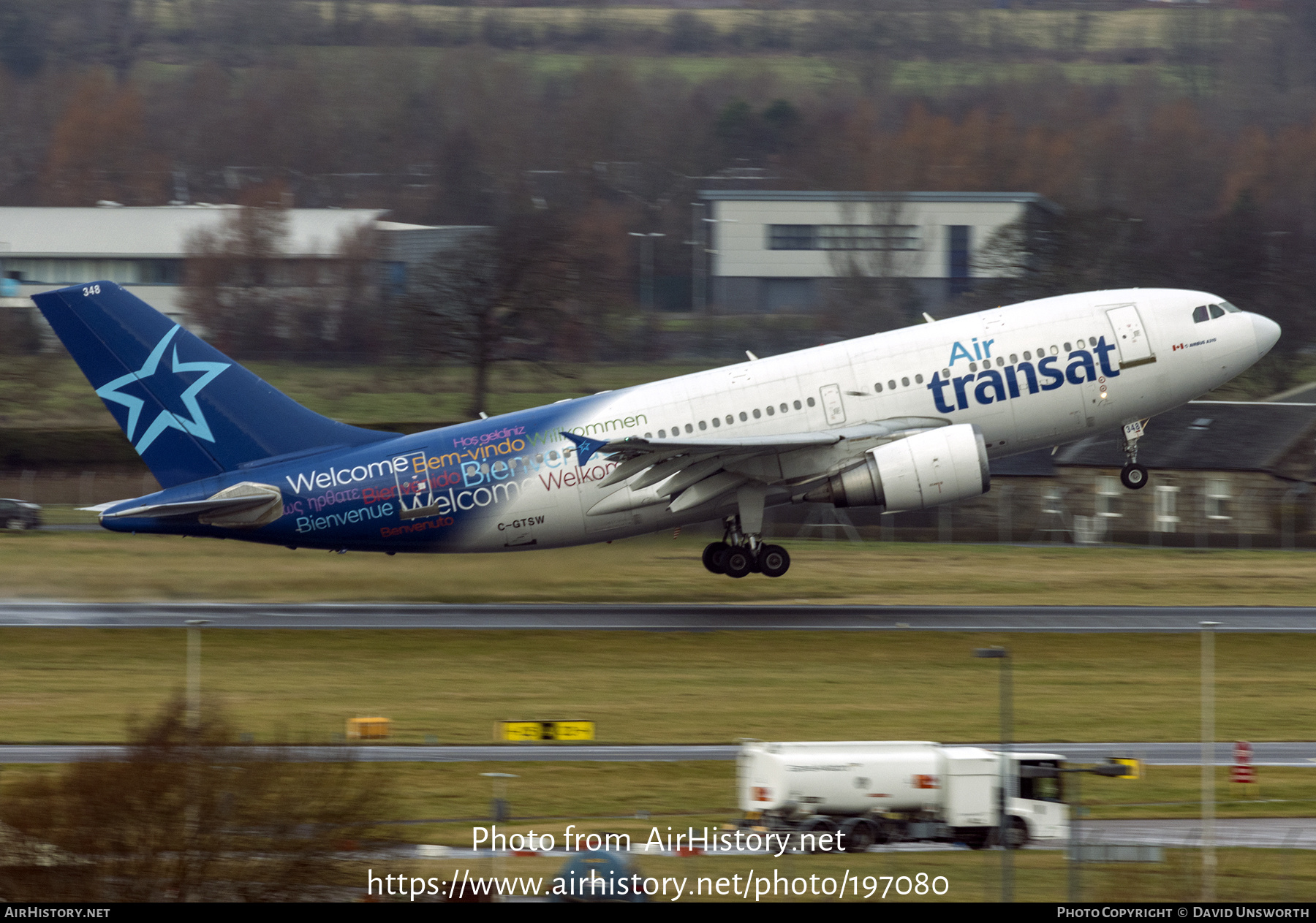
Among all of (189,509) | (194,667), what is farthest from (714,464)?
(194,667)

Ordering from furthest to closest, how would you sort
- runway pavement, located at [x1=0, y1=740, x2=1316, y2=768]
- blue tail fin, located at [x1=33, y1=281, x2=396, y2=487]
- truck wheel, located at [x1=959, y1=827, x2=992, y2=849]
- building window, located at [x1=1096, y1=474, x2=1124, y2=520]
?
building window, located at [x1=1096, y1=474, x2=1124, y2=520] → blue tail fin, located at [x1=33, y1=281, x2=396, y2=487] → runway pavement, located at [x1=0, y1=740, x2=1316, y2=768] → truck wheel, located at [x1=959, y1=827, x2=992, y2=849]

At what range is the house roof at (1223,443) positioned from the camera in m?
65.2

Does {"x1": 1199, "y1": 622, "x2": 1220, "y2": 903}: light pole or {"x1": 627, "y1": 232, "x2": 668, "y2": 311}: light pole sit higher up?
{"x1": 627, "y1": 232, "x2": 668, "y2": 311}: light pole

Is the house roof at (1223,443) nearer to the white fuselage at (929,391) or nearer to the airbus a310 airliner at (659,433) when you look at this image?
the white fuselage at (929,391)

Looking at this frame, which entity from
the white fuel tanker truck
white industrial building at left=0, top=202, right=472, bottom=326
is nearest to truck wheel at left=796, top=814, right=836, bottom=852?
the white fuel tanker truck

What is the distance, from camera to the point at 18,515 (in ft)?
205

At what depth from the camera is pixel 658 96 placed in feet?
455

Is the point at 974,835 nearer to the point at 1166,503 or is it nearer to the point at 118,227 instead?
the point at 1166,503

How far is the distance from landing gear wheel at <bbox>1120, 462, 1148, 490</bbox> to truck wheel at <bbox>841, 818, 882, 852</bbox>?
21.8 metres

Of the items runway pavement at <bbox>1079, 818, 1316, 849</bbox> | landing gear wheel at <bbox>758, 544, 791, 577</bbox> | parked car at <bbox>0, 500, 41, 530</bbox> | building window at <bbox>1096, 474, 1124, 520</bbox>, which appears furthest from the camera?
building window at <bbox>1096, 474, 1124, 520</bbox>

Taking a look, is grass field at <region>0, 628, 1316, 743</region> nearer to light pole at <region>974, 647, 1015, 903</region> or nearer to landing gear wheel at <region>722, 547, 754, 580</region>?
landing gear wheel at <region>722, 547, 754, 580</region>

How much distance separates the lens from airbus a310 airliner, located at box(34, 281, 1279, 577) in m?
39.8

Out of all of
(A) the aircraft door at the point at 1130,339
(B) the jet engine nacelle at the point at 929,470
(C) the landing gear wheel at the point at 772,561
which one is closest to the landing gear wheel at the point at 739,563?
(C) the landing gear wheel at the point at 772,561
